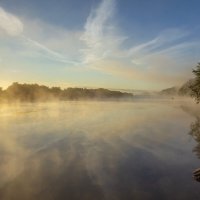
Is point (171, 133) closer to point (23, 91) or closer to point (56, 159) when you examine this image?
point (56, 159)

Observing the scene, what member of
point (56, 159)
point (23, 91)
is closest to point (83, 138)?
point (56, 159)

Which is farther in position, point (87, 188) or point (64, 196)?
point (87, 188)

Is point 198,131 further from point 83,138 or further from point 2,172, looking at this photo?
point 2,172

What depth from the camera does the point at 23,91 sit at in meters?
187

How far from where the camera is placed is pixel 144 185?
65.6 feet

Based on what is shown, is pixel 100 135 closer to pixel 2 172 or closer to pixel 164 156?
pixel 164 156

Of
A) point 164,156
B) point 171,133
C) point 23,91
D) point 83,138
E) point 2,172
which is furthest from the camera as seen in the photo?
point 23,91

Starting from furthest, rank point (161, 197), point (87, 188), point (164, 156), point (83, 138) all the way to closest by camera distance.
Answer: point (83, 138)
point (164, 156)
point (87, 188)
point (161, 197)

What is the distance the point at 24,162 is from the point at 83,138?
13563 mm

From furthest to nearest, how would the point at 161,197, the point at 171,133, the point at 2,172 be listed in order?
the point at 171,133 < the point at 2,172 < the point at 161,197

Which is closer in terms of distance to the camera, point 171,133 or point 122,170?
point 122,170

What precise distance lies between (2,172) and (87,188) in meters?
7.40

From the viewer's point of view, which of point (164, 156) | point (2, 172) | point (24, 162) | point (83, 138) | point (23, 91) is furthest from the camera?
point (23, 91)

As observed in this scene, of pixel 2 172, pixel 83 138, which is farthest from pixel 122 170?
pixel 83 138
